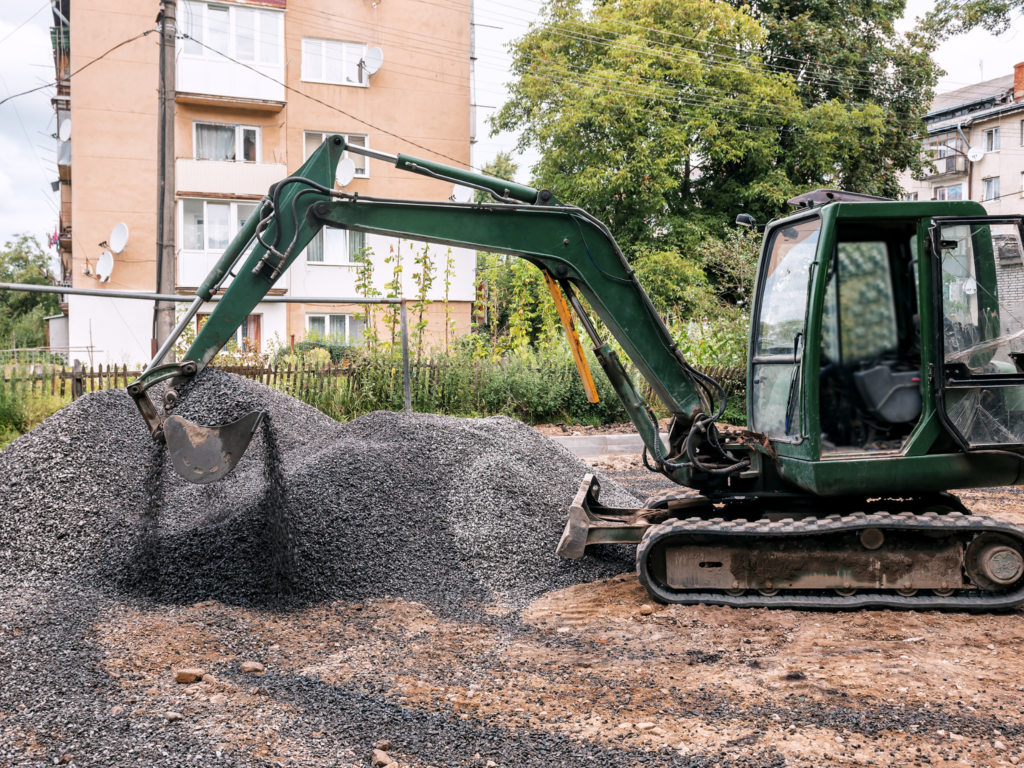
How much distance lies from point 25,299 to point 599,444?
122 ft

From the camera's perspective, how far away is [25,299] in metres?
38.4

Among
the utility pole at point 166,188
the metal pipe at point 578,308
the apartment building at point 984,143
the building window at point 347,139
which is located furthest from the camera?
the apartment building at point 984,143

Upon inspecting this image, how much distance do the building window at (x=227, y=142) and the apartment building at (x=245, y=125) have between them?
0.03 meters

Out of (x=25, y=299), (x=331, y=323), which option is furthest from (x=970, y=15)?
(x=25, y=299)

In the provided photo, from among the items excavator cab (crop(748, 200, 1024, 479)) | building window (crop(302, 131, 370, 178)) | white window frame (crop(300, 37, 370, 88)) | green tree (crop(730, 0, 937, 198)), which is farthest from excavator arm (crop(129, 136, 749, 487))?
green tree (crop(730, 0, 937, 198))

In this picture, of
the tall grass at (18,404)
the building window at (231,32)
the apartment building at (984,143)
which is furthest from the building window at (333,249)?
the apartment building at (984,143)

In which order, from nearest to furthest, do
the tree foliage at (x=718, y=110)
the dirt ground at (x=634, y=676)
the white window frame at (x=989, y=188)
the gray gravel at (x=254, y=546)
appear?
the dirt ground at (x=634, y=676) → the gray gravel at (x=254, y=546) → the tree foliage at (x=718, y=110) → the white window frame at (x=989, y=188)

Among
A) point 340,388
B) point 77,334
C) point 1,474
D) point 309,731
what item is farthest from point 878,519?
point 77,334

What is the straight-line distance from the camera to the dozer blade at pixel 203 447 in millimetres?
4332

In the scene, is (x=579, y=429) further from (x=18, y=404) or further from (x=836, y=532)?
Result: (x=836, y=532)

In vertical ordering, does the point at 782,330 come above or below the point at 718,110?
below

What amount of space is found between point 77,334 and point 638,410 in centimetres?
1680

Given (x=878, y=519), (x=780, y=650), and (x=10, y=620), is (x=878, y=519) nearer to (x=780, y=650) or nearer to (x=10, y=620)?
(x=780, y=650)

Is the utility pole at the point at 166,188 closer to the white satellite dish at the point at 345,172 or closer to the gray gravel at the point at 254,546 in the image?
the gray gravel at the point at 254,546
